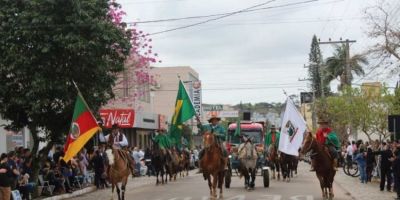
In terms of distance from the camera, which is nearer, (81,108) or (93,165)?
(81,108)

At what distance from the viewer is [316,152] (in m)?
18.3

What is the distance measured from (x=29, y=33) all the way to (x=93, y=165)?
9.40 metres

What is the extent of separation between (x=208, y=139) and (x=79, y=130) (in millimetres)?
3627

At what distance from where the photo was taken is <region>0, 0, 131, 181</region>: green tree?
21.0 metres

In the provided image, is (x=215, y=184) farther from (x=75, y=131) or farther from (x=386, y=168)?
(x=386, y=168)

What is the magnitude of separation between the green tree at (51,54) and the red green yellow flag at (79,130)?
3287mm

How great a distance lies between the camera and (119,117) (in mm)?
45438

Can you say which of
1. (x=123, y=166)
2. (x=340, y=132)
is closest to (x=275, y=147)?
(x=123, y=166)

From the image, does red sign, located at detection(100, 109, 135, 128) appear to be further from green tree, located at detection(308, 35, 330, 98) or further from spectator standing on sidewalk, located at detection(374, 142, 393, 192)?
green tree, located at detection(308, 35, 330, 98)

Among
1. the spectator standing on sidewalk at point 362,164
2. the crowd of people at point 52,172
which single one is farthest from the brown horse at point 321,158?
the spectator standing on sidewalk at point 362,164

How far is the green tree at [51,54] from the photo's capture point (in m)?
21.0

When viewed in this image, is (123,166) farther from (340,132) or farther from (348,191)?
(340,132)

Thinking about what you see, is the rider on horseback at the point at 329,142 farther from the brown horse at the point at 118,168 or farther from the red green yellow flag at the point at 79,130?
the red green yellow flag at the point at 79,130

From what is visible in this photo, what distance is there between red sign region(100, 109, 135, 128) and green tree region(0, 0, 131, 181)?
20.6 m
